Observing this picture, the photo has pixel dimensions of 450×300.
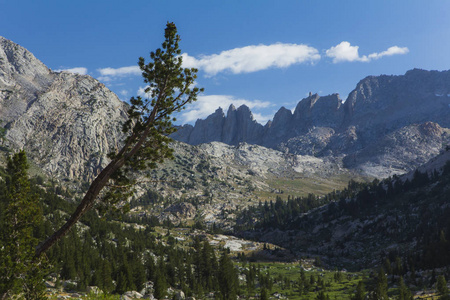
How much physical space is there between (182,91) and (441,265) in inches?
3908

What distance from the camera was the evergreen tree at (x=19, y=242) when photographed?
79.0ft

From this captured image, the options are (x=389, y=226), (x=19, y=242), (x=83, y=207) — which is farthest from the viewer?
(x=389, y=226)

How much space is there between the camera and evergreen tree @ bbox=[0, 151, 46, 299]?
2407 centimetres

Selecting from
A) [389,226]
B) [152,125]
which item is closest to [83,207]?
[152,125]

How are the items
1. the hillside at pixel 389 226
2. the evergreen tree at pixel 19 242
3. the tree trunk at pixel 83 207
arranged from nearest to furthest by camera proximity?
the tree trunk at pixel 83 207 → the evergreen tree at pixel 19 242 → the hillside at pixel 389 226

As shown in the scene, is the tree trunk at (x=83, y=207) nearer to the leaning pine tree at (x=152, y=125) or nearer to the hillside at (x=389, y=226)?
the leaning pine tree at (x=152, y=125)

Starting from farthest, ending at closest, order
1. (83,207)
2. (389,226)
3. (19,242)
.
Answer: (389,226)
(19,242)
(83,207)

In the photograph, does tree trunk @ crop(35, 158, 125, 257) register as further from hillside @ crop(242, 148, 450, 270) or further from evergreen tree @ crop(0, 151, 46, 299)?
hillside @ crop(242, 148, 450, 270)

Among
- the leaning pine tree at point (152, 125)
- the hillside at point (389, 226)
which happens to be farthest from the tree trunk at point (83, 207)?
the hillside at point (389, 226)

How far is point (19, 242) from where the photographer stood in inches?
984

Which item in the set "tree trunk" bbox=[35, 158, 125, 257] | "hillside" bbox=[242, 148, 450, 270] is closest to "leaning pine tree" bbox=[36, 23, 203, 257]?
"tree trunk" bbox=[35, 158, 125, 257]

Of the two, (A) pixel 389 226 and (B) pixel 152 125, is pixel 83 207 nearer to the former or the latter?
(B) pixel 152 125

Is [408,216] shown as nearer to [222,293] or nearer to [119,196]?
[222,293]

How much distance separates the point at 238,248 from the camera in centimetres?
17588
